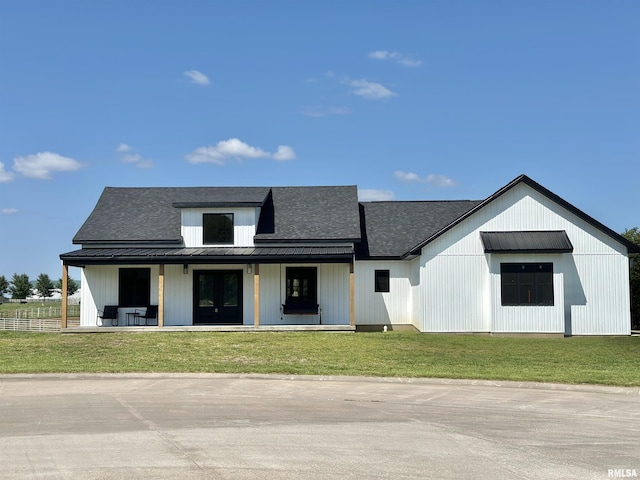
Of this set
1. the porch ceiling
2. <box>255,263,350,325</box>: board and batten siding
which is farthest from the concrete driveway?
<box>255,263,350,325</box>: board and batten siding

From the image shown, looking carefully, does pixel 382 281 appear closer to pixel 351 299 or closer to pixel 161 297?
pixel 351 299

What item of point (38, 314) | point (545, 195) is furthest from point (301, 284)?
point (38, 314)

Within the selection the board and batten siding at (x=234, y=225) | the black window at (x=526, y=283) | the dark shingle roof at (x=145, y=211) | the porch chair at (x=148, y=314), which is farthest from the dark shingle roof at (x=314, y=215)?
the black window at (x=526, y=283)

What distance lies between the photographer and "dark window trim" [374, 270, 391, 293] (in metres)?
27.8

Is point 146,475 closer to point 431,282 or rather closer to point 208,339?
point 208,339

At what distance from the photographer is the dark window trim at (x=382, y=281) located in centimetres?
2780

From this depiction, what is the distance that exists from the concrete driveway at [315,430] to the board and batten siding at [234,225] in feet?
44.2

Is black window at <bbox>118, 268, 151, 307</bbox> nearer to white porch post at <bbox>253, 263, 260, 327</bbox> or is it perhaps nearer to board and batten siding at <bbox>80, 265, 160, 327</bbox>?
board and batten siding at <bbox>80, 265, 160, 327</bbox>

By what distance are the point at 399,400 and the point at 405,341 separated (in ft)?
33.7

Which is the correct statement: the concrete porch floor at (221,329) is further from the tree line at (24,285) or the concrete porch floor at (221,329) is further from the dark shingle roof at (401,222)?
the tree line at (24,285)

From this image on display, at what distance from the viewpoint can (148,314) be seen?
86.6 ft

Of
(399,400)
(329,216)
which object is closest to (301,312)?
(329,216)

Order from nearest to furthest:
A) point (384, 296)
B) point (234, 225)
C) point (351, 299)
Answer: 1. point (351, 299)
2. point (234, 225)
3. point (384, 296)

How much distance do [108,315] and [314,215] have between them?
1007 centimetres
